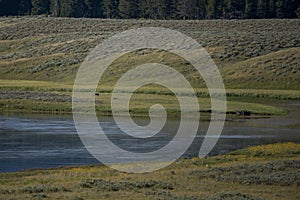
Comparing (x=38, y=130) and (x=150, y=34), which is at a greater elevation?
(x=150, y=34)

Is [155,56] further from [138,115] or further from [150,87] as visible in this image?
[138,115]

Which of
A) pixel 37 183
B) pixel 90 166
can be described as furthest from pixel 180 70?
pixel 37 183

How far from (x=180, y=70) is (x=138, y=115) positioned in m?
25.4

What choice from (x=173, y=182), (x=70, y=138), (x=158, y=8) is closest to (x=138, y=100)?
(x=70, y=138)

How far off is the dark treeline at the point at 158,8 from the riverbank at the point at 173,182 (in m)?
91.4

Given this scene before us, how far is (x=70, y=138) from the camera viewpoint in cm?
3316

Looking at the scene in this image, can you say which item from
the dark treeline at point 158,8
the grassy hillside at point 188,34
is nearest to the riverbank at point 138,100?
the grassy hillside at point 188,34

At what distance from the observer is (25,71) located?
75562mm

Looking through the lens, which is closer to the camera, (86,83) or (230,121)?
(230,121)

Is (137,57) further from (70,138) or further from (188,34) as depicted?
(70,138)

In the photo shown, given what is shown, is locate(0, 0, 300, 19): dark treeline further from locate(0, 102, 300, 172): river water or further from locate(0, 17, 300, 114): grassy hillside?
locate(0, 102, 300, 172): river water

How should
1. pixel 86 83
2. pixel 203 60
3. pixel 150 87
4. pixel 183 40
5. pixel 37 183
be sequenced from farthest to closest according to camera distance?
pixel 183 40 < pixel 203 60 < pixel 86 83 < pixel 150 87 < pixel 37 183

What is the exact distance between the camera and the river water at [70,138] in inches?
1059

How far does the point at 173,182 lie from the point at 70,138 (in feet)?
43.1
